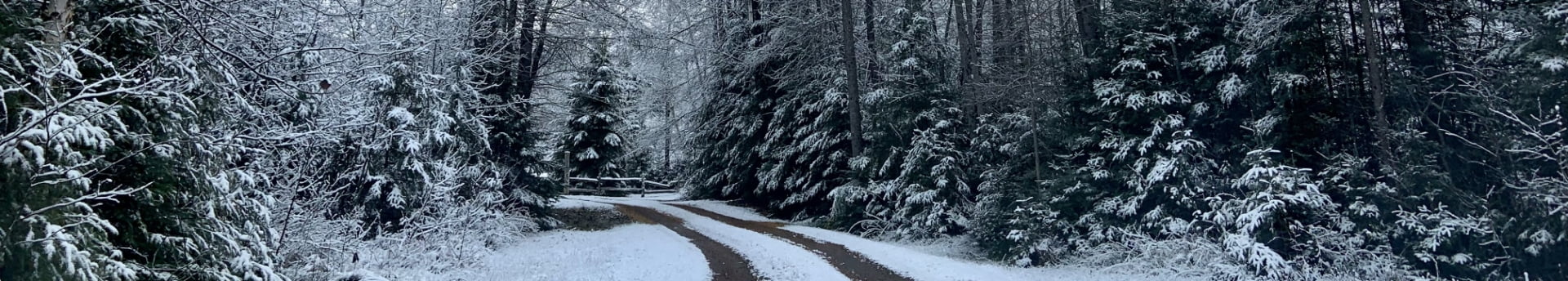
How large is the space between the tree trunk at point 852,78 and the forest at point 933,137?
8cm

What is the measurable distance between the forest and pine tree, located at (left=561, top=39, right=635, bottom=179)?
14.4m

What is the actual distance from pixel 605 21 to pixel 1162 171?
12.5 m

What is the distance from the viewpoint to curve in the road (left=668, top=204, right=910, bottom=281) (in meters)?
10.5

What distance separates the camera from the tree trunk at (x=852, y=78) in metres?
18.8

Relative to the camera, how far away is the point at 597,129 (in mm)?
34500

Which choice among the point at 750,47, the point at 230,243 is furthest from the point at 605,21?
the point at 230,243

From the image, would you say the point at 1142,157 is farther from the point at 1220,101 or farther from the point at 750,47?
the point at 750,47

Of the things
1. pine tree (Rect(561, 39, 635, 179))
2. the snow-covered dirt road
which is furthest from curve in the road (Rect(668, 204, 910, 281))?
pine tree (Rect(561, 39, 635, 179))

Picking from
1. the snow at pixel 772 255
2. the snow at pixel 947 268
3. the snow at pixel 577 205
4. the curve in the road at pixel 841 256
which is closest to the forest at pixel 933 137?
the snow at pixel 947 268

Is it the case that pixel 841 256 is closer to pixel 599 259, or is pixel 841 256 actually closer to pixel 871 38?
pixel 599 259

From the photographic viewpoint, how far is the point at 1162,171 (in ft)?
33.9

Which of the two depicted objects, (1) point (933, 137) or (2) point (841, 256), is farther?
(1) point (933, 137)

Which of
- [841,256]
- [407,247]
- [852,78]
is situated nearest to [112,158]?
[407,247]

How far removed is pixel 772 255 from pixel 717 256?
2.87 feet
